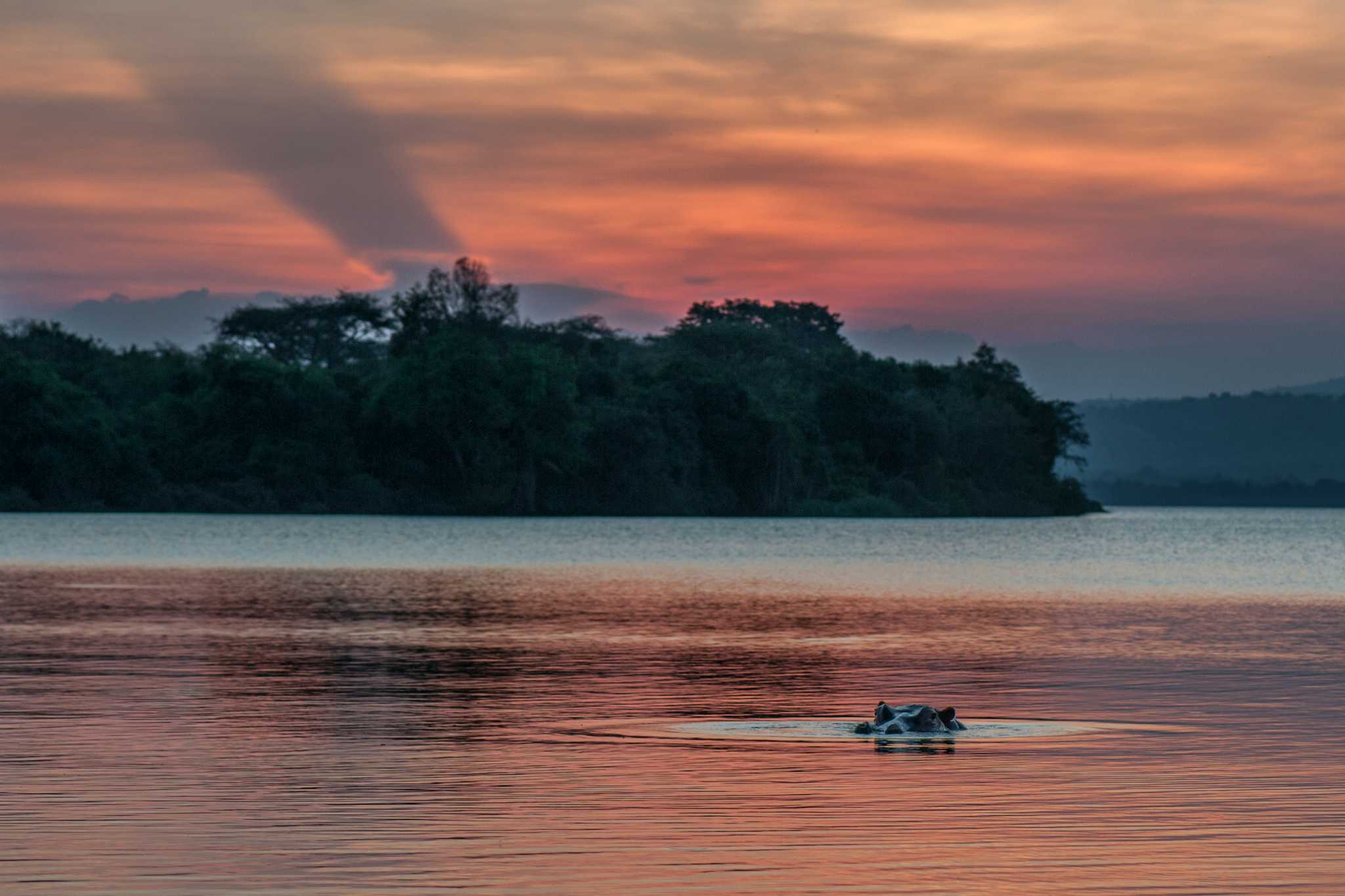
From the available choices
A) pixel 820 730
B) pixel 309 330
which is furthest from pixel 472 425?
pixel 820 730

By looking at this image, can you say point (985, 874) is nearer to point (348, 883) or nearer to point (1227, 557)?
point (348, 883)

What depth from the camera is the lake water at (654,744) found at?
11.0 metres

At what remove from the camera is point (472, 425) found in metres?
111

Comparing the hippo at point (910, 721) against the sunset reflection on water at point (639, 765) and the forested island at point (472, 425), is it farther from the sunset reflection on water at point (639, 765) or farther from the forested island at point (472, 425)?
the forested island at point (472, 425)

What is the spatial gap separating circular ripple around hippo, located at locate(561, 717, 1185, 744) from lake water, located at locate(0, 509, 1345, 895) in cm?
7

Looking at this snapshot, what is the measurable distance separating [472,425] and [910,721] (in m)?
94.9

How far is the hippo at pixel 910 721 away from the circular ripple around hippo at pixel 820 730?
5cm

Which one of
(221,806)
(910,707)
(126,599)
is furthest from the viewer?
(126,599)

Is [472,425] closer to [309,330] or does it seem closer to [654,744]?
[309,330]

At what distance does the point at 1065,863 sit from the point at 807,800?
2666 millimetres

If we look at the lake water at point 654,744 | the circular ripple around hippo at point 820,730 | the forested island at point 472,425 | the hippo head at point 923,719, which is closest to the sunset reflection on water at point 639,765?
the lake water at point 654,744

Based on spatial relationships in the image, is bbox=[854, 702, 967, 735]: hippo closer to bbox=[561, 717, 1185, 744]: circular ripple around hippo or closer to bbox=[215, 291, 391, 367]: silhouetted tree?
bbox=[561, 717, 1185, 744]: circular ripple around hippo

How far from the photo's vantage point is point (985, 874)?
421 inches

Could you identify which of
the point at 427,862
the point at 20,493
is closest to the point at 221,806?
the point at 427,862
